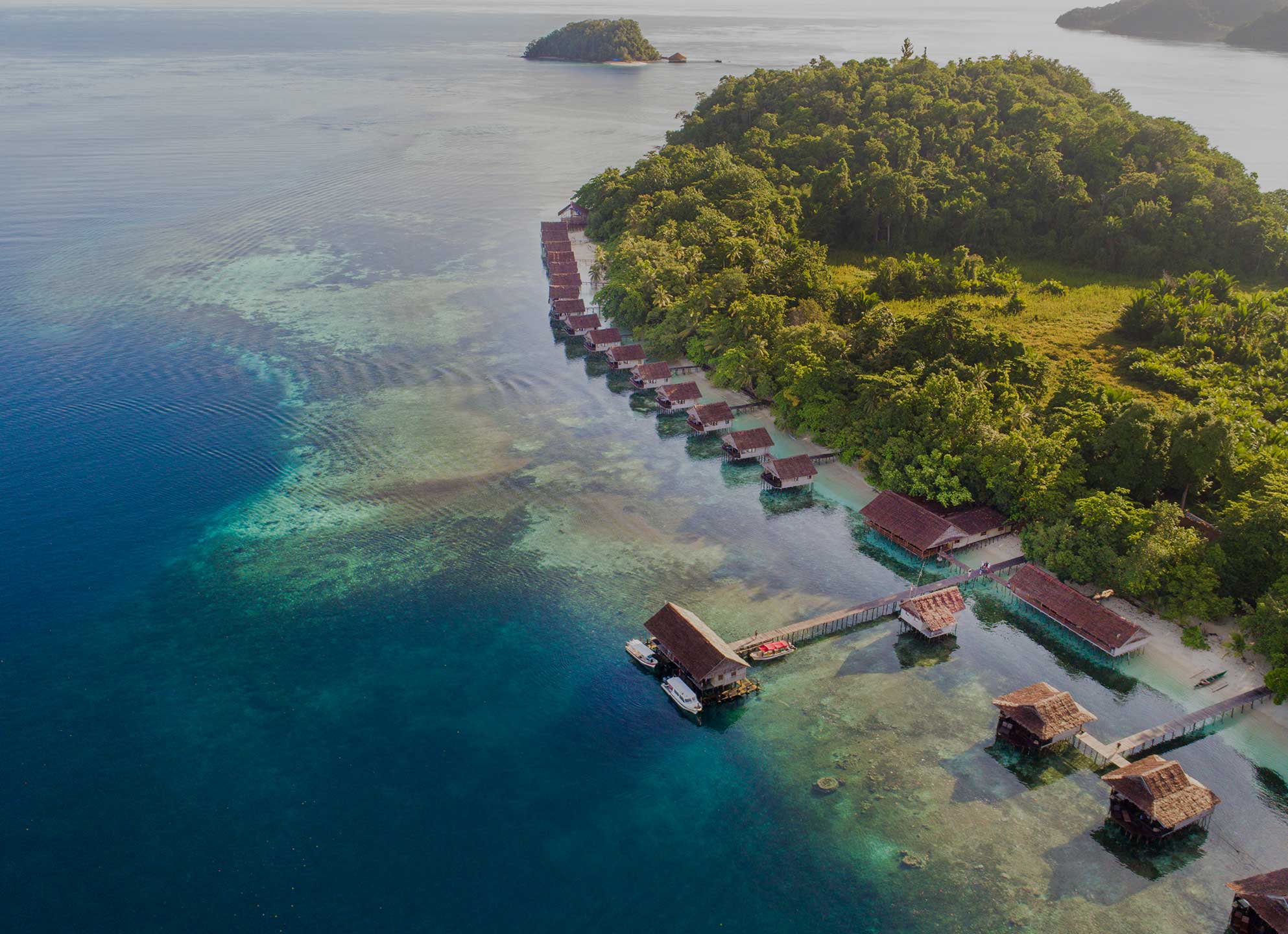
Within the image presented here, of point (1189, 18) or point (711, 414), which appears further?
point (1189, 18)

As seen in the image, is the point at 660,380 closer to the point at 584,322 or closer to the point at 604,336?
the point at 604,336

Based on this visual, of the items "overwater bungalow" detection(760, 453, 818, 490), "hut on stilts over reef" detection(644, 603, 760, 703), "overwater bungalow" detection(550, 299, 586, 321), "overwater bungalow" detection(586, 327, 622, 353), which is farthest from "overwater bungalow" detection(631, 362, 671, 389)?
"hut on stilts over reef" detection(644, 603, 760, 703)

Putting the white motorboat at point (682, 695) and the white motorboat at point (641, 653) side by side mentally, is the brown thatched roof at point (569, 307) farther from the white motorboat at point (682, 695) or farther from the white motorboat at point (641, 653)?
the white motorboat at point (682, 695)

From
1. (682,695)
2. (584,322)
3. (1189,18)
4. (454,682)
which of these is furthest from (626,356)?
(1189,18)

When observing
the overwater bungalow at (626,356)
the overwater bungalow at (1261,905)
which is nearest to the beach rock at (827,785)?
the overwater bungalow at (1261,905)

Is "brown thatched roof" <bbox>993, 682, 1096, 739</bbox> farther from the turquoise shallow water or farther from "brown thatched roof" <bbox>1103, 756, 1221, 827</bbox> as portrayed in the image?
"brown thatched roof" <bbox>1103, 756, 1221, 827</bbox>

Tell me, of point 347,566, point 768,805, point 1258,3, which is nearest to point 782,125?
point 347,566
